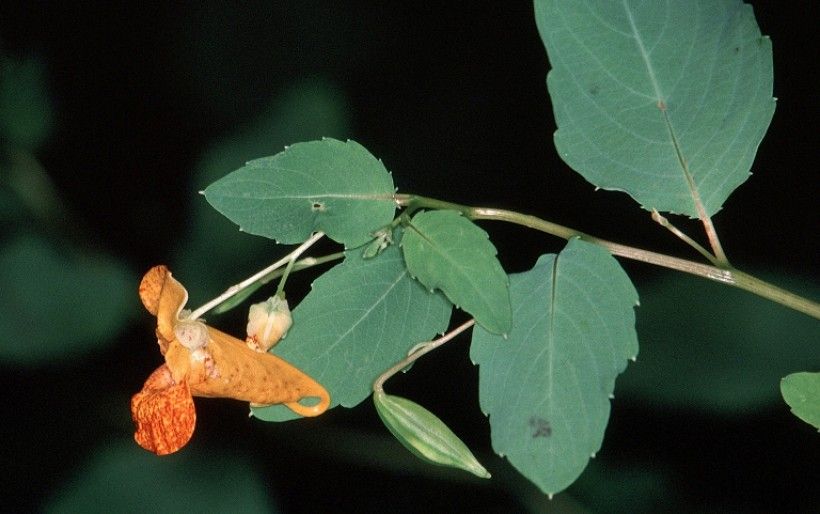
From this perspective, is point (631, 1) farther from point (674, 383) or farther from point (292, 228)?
point (674, 383)

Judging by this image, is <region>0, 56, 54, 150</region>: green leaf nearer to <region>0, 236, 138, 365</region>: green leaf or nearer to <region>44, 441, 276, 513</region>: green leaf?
<region>0, 236, 138, 365</region>: green leaf

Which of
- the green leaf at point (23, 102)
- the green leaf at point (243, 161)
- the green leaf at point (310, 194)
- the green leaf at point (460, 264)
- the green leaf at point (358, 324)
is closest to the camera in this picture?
the green leaf at point (460, 264)

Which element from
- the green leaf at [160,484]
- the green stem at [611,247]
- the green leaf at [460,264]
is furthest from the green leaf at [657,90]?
the green leaf at [160,484]

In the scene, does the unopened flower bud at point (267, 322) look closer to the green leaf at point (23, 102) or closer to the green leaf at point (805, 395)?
the green leaf at point (805, 395)

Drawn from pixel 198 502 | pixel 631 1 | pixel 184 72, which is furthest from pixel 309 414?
pixel 184 72

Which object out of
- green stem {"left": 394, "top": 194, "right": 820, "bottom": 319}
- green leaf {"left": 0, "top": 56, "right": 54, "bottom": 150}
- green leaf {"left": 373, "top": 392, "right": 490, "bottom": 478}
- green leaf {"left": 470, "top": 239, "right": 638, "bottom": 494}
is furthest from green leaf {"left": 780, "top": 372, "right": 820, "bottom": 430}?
green leaf {"left": 0, "top": 56, "right": 54, "bottom": 150}

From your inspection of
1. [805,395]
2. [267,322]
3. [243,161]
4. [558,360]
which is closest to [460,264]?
[558,360]
